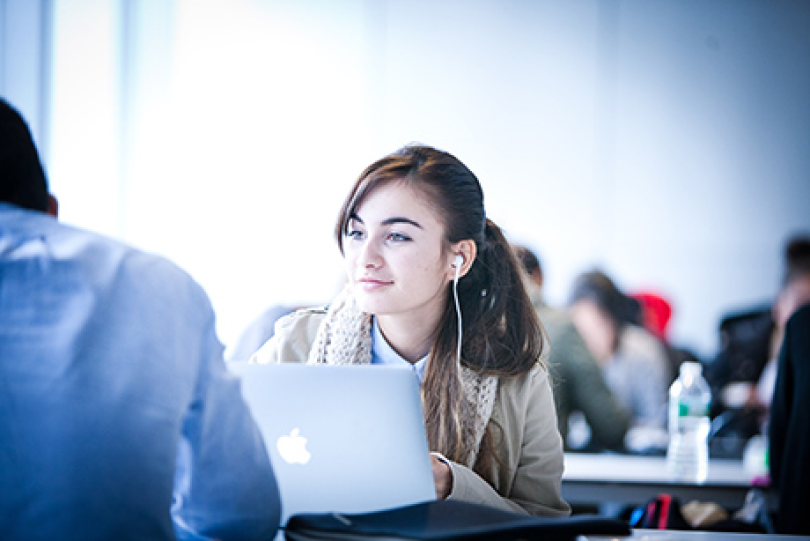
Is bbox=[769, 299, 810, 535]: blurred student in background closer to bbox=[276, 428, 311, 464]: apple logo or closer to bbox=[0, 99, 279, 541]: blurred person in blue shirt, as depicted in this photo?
bbox=[276, 428, 311, 464]: apple logo

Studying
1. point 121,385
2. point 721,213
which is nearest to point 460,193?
point 121,385

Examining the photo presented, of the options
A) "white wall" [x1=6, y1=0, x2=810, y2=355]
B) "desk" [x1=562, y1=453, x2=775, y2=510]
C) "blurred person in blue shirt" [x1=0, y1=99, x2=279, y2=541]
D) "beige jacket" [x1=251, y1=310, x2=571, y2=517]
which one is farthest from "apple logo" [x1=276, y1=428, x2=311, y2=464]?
"white wall" [x1=6, y1=0, x2=810, y2=355]

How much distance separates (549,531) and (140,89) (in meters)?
4.59

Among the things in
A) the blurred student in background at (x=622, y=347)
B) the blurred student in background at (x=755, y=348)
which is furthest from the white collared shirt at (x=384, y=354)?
the blurred student in background at (x=755, y=348)

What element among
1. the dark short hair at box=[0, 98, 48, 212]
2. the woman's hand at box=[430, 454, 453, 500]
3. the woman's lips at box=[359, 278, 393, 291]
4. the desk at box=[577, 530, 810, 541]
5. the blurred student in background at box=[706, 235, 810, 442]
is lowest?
the blurred student in background at box=[706, 235, 810, 442]

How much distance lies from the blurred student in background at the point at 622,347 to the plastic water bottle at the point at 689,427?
3.31ft

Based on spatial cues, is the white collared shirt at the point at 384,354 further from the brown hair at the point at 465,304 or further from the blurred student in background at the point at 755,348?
the blurred student in background at the point at 755,348

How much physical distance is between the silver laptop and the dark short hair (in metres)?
0.41

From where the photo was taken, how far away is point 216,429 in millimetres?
1022

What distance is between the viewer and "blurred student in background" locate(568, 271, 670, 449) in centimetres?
426

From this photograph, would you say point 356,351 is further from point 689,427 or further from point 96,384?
point 689,427

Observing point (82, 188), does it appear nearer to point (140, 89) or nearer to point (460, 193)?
point (140, 89)

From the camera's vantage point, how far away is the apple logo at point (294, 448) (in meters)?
1.31

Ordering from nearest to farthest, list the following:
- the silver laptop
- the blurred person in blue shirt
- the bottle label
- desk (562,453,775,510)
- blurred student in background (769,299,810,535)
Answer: the blurred person in blue shirt → the silver laptop → blurred student in background (769,299,810,535) → desk (562,453,775,510) → the bottle label
